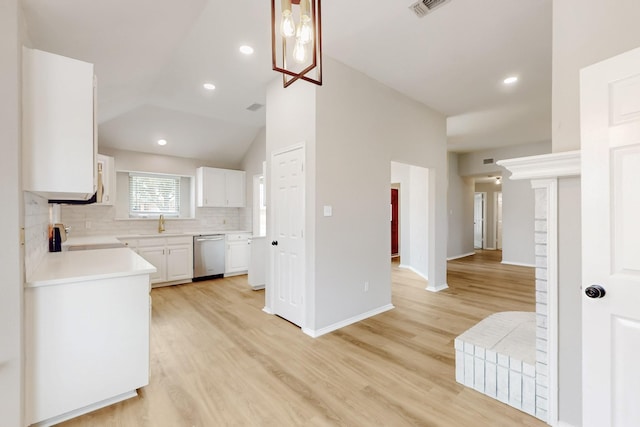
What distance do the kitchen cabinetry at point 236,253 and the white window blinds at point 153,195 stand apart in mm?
1336

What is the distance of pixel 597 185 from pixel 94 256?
145 inches

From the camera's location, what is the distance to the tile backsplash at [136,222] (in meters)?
4.71

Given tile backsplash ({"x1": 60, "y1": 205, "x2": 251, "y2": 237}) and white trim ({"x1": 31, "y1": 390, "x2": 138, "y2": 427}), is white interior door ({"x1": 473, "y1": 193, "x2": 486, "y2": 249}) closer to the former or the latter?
tile backsplash ({"x1": 60, "y1": 205, "x2": 251, "y2": 237})

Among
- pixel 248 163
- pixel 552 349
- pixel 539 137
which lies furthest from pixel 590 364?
pixel 539 137

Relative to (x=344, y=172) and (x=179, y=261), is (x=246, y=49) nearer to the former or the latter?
(x=344, y=172)

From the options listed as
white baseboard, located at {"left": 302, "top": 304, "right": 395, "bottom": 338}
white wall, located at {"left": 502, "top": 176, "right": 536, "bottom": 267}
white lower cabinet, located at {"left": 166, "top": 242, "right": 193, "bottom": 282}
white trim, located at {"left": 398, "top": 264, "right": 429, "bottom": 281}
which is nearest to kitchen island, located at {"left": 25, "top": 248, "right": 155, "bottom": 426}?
white baseboard, located at {"left": 302, "top": 304, "right": 395, "bottom": 338}

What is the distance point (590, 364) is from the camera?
136 centimetres

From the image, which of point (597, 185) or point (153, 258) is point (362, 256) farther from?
point (153, 258)

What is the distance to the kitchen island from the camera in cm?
169

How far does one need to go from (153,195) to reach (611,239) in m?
6.36

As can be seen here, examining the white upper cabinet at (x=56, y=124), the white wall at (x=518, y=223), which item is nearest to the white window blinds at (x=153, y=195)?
the white upper cabinet at (x=56, y=124)

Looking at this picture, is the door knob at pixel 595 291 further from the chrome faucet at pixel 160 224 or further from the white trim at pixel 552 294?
the chrome faucet at pixel 160 224

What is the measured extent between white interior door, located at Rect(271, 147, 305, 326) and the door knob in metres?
2.28

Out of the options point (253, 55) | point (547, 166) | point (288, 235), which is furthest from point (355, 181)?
point (547, 166)
